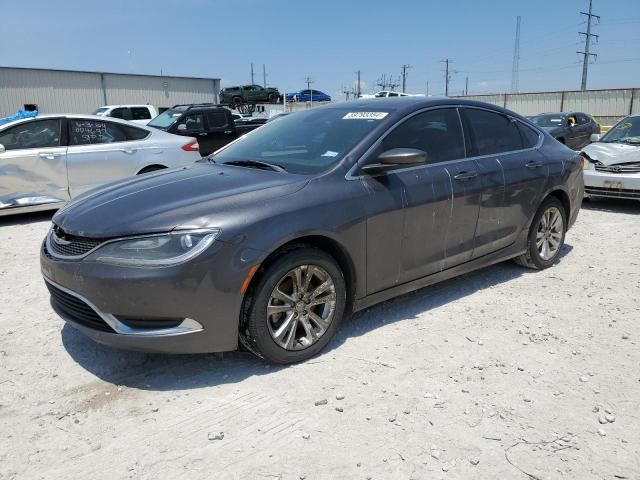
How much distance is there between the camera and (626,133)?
30.2 ft

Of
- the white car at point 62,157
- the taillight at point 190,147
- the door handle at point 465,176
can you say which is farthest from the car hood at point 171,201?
the taillight at point 190,147

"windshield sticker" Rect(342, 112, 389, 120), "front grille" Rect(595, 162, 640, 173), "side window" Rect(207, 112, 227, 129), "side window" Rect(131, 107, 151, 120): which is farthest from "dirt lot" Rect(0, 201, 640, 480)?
"side window" Rect(131, 107, 151, 120)

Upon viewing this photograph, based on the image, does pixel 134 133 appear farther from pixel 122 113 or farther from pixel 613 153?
pixel 122 113

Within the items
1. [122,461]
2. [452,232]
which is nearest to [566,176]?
[452,232]

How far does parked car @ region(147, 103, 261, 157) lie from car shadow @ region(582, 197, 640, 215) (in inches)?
334

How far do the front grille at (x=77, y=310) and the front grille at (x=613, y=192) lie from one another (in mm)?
7902

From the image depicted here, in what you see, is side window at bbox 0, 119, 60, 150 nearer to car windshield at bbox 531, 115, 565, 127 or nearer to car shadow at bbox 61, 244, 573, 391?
car shadow at bbox 61, 244, 573, 391

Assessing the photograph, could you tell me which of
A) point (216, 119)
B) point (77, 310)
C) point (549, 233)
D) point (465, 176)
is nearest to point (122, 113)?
point (216, 119)

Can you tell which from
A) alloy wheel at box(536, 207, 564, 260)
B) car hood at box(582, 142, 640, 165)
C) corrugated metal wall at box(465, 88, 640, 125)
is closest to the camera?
alloy wheel at box(536, 207, 564, 260)

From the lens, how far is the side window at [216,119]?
1366 centimetres

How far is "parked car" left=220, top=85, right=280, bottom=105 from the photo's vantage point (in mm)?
37281

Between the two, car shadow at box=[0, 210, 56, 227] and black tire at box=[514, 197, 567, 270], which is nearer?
black tire at box=[514, 197, 567, 270]

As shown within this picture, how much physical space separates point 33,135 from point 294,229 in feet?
19.6

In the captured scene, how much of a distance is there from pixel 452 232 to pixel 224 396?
6.96 ft
